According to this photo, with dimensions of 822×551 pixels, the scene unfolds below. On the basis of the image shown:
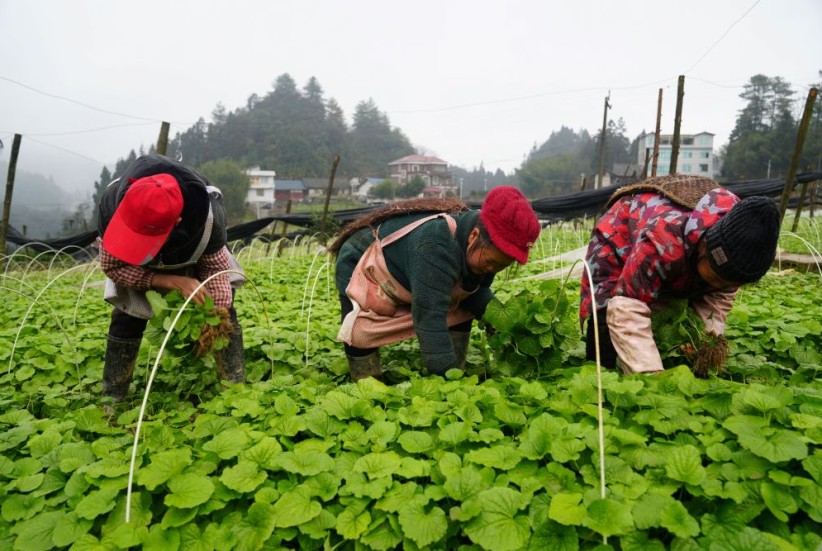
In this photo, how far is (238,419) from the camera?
1.98 m

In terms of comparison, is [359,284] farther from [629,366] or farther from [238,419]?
[629,366]

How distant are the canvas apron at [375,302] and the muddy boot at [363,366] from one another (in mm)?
93

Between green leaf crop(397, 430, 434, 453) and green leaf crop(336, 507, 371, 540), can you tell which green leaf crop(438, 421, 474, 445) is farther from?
green leaf crop(336, 507, 371, 540)

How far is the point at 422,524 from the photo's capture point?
1.28 metres

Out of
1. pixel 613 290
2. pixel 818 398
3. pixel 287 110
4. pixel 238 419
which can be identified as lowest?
pixel 238 419

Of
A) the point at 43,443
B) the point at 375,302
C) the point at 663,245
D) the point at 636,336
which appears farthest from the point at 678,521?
the point at 43,443

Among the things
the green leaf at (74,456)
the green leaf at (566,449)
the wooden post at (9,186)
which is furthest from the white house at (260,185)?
the green leaf at (566,449)

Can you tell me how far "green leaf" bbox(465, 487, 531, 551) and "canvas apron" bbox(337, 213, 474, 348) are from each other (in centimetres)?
122

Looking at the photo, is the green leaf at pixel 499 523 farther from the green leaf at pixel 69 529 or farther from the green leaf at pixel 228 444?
the green leaf at pixel 69 529

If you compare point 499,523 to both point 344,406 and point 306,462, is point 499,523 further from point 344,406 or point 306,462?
point 344,406

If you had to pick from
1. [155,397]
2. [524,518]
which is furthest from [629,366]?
[155,397]

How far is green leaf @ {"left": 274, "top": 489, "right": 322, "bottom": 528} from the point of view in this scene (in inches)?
52.3

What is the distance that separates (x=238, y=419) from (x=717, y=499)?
1.57 m

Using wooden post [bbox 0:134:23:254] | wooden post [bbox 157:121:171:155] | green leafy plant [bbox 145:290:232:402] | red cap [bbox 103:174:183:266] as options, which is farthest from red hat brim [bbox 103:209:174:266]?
wooden post [bbox 0:134:23:254]
